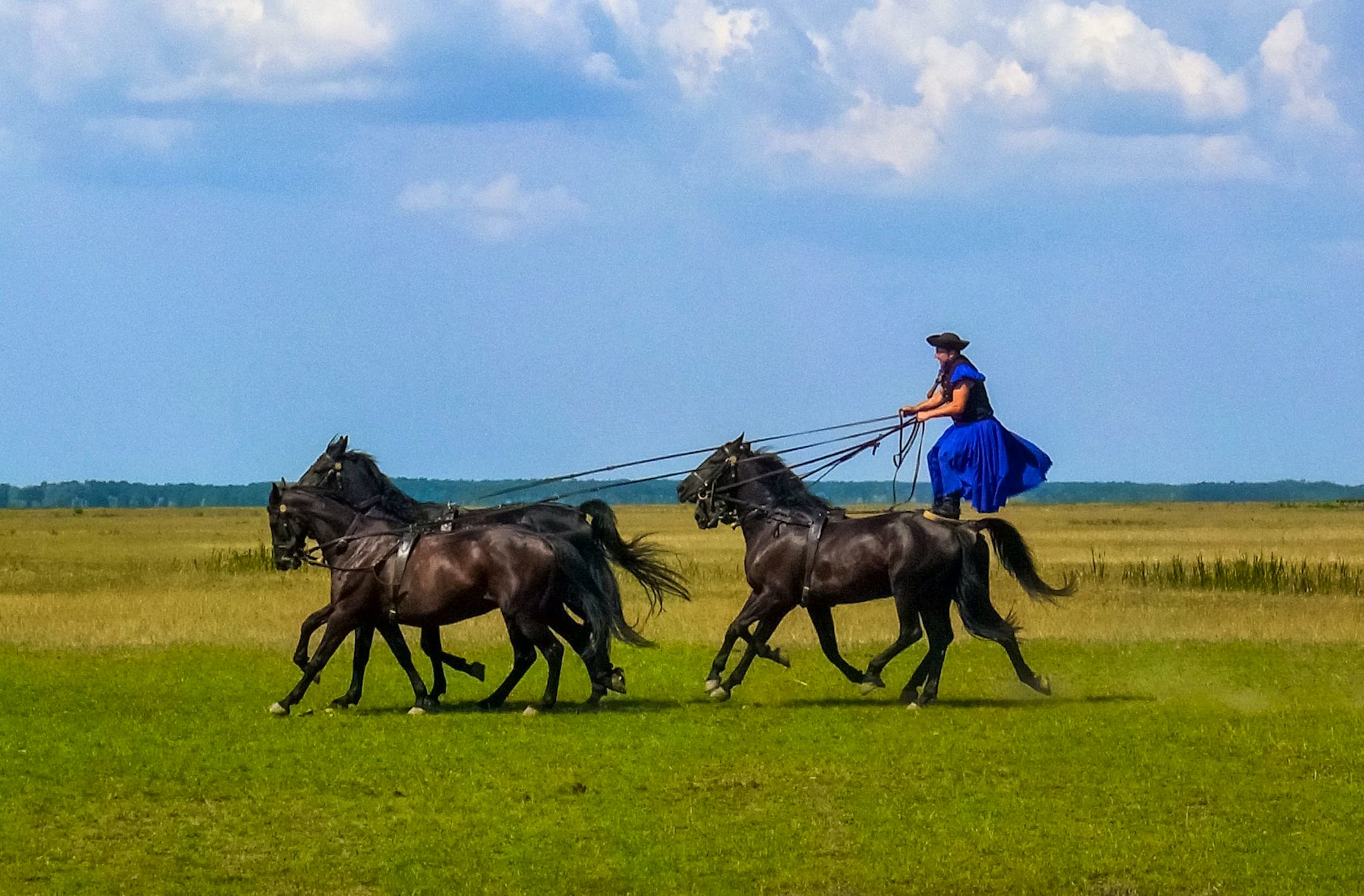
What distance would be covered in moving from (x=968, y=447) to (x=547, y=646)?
3.74m

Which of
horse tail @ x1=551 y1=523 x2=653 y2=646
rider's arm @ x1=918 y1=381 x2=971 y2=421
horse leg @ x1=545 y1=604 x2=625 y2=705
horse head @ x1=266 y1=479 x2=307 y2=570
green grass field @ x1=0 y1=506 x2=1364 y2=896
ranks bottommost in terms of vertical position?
green grass field @ x1=0 y1=506 x2=1364 y2=896

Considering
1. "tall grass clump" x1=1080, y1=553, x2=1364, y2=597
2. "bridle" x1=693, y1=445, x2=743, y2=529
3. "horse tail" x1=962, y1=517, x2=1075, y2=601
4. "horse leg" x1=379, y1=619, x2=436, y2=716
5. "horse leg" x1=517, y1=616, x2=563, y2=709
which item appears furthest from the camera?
"tall grass clump" x1=1080, y1=553, x2=1364, y2=597

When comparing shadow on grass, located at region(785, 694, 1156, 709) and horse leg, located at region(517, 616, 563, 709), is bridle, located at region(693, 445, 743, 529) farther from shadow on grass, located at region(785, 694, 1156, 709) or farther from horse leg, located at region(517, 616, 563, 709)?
horse leg, located at region(517, 616, 563, 709)

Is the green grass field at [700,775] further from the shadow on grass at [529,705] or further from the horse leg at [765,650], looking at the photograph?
the horse leg at [765,650]

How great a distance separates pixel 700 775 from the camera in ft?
42.2

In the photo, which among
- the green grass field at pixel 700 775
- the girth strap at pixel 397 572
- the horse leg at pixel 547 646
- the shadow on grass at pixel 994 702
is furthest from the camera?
the shadow on grass at pixel 994 702

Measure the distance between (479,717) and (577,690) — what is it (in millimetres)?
2436

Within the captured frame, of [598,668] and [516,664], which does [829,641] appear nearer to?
[598,668]

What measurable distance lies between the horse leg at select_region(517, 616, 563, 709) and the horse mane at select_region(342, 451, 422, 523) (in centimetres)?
A: 161

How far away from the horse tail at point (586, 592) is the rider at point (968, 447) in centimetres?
283

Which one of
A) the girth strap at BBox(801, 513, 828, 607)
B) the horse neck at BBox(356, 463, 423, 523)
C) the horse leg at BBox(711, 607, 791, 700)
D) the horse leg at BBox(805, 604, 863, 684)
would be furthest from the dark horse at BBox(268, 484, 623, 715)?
the horse leg at BBox(805, 604, 863, 684)

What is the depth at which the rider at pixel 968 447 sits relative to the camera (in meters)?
15.9

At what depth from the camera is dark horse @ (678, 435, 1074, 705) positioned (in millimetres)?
16078

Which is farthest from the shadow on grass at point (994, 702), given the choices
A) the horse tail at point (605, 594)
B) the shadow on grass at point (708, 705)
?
the horse tail at point (605, 594)
